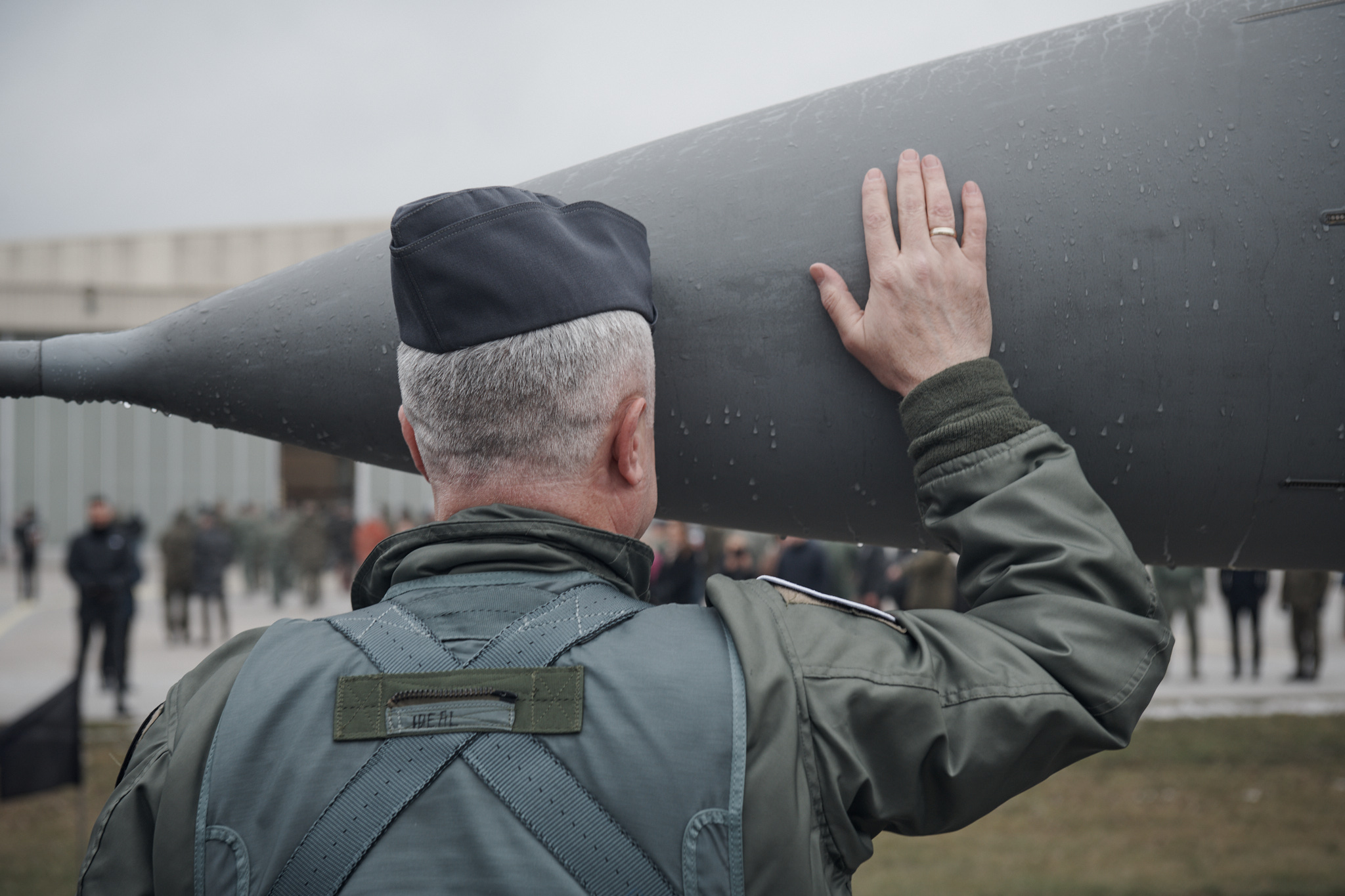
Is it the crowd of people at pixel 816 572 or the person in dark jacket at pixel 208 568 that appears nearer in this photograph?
the crowd of people at pixel 816 572

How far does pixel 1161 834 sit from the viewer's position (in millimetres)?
5156

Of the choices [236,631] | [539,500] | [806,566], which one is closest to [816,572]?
[806,566]

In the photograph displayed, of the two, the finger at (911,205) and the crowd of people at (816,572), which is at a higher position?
the finger at (911,205)

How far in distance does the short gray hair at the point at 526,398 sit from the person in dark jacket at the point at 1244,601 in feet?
29.3

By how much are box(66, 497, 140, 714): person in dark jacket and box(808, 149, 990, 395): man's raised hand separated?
309 inches

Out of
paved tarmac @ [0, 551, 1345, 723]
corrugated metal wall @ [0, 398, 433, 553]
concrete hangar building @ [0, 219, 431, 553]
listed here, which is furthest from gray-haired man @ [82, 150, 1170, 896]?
corrugated metal wall @ [0, 398, 433, 553]

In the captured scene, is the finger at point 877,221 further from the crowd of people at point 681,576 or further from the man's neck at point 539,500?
the crowd of people at point 681,576

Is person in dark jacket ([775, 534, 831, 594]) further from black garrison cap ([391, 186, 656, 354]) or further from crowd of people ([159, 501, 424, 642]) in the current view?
black garrison cap ([391, 186, 656, 354])

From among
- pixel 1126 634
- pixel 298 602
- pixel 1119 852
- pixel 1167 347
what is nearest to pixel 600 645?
pixel 1126 634

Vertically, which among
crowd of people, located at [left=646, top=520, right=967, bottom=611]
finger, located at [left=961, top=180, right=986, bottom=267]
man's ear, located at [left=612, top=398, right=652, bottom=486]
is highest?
finger, located at [left=961, top=180, right=986, bottom=267]

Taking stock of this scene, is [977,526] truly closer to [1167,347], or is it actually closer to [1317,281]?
[1167,347]

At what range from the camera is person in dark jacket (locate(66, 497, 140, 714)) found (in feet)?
25.1

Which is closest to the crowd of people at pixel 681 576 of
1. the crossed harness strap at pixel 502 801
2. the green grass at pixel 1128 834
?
the green grass at pixel 1128 834

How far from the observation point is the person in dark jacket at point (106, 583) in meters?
7.66
